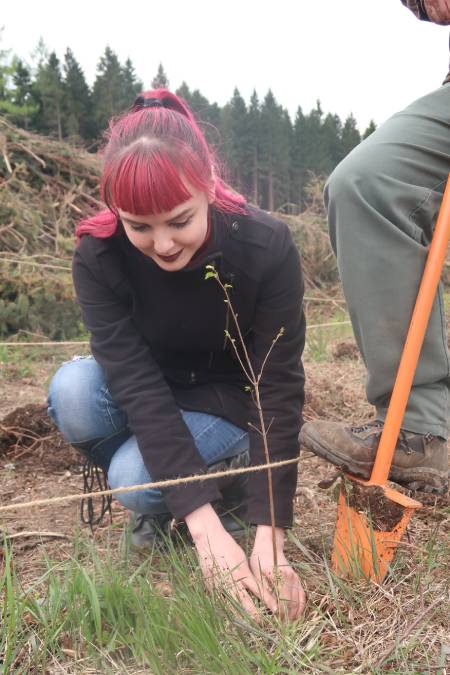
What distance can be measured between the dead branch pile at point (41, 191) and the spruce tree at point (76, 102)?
8057 millimetres

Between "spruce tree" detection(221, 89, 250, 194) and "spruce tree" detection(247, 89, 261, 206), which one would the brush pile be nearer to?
"spruce tree" detection(221, 89, 250, 194)

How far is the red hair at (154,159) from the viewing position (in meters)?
1.38

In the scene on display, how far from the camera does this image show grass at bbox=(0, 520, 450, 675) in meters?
1.14

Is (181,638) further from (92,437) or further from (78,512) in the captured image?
(78,512)

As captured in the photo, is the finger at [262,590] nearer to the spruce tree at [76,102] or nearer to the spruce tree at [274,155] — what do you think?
the spruce tree at [76,102]

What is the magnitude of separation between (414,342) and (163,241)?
0.59 m

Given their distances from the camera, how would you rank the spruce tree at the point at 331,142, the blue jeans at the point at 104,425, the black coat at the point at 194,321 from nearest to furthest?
1. the black coat at the point at 194,321
2. the blue jeans at the point at 104,425
3. the spruce tree at the point at 331,142

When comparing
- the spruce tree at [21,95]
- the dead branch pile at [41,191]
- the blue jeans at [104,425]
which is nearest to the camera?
the blue jeans at [104,425]

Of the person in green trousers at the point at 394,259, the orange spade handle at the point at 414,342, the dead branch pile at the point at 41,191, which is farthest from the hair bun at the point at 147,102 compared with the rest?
the dead branch pile at the point at 41,191

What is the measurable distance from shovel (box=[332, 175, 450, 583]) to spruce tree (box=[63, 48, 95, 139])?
1430 centimetres

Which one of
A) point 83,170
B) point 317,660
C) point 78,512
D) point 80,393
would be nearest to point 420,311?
point 317,660

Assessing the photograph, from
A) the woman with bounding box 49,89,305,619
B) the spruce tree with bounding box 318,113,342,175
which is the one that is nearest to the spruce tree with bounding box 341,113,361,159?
the spruce tree with bounding box 318,113,342,175

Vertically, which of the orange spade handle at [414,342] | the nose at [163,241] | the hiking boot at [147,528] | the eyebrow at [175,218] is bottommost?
the hiking boot at [147,528]

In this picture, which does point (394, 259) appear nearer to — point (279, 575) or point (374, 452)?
point (374, 452)
